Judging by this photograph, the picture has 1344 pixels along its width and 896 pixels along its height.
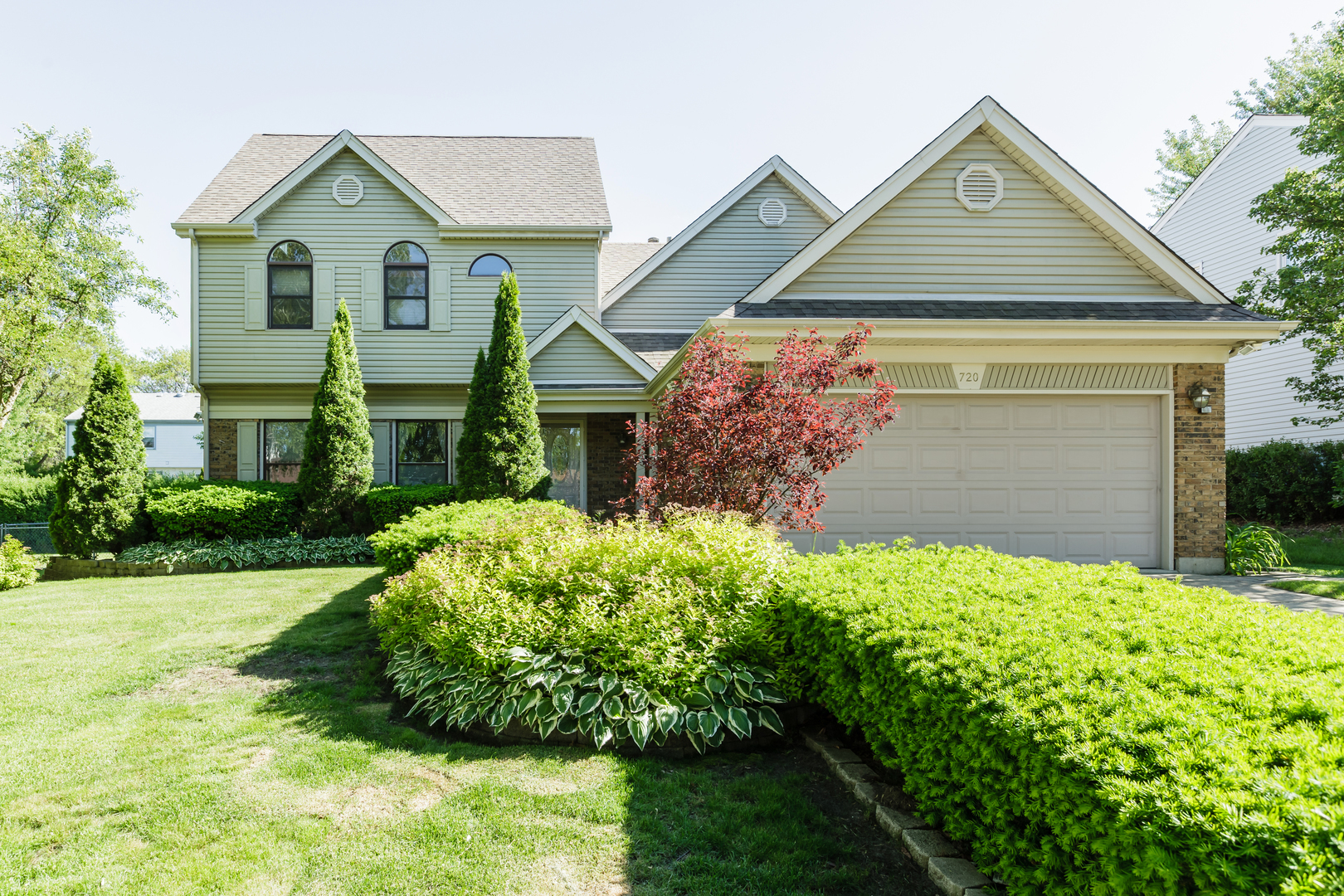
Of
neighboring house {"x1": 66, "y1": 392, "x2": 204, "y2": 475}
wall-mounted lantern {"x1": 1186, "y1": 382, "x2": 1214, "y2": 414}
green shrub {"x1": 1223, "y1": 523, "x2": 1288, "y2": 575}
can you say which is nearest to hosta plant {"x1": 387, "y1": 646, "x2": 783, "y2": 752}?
wall-mounted lantern {"x1": 1186, "y1": 382, "x2": 1214, "y2": 414}

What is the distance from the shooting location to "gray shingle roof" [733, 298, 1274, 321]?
8875 millimetres

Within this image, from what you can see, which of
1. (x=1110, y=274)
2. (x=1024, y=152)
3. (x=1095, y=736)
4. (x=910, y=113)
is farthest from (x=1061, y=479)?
(x=1095, y=736)

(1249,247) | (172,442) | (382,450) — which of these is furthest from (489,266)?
(172,442)

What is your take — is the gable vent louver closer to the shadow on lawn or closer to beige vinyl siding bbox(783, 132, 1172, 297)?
beige vinyl siding bbox(783, 132, 1172, 297)

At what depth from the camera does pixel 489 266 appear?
49.3 feet

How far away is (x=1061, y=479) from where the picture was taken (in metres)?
9.23

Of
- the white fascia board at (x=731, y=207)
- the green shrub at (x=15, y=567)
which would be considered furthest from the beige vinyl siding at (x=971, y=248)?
the green shrub at (x=15, y=567)

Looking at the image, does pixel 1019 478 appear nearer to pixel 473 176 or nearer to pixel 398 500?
pixel 398 500

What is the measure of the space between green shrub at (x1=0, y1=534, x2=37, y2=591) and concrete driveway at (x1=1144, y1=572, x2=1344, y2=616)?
47.5 ft

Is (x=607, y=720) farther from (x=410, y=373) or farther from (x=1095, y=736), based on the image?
(x=410, y=373)

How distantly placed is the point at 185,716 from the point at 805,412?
5.46 metres

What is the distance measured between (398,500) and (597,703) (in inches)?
365

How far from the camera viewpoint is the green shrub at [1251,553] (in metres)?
9.16

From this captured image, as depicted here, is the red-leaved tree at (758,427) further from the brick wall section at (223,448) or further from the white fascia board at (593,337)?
the brick wall section at (223,448)
